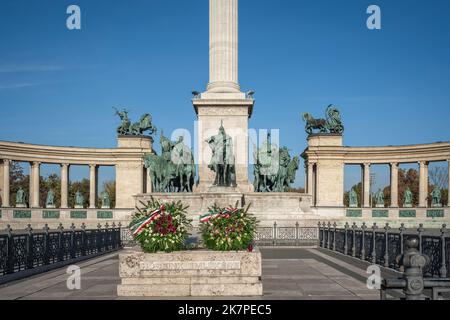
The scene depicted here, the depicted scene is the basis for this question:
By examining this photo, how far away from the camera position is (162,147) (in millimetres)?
51062

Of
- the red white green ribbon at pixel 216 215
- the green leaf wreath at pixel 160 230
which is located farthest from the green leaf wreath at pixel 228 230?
the green leaf wreath at pixel 160 230

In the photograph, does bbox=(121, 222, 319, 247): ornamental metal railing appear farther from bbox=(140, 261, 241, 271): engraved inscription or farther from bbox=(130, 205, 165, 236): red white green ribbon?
bbox=(140, 261, 241, 271): engraved inscription

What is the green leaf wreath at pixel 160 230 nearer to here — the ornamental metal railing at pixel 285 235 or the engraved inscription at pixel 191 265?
the engraved inscription at pixel 191 265

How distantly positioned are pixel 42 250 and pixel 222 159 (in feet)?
69.9

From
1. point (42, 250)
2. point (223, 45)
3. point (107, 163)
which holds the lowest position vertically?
point (42, 250)

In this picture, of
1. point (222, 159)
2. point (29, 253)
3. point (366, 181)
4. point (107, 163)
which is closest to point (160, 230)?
point (29, 253)

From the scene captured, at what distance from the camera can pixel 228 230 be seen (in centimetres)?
1323

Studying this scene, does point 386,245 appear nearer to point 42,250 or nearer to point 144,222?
point 144,222

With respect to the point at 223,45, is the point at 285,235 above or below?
below

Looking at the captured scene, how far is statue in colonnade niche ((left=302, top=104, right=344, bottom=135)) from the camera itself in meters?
83.0

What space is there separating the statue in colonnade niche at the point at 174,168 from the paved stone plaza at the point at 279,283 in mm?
24411

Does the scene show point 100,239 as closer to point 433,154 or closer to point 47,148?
point 47,148
